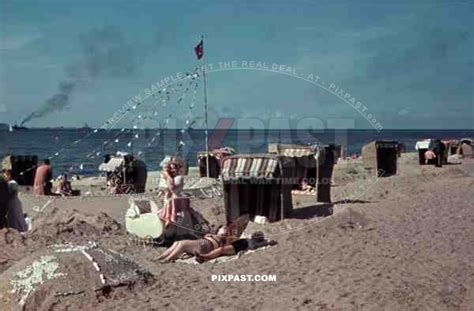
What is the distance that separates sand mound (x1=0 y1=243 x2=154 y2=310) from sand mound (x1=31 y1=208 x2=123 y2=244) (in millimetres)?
2333

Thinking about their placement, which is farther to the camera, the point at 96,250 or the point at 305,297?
the point at 96,250

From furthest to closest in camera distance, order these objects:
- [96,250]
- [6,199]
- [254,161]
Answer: [254,161] → [6,199] → [96,250]

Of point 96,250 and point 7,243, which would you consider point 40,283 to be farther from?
point 7,243

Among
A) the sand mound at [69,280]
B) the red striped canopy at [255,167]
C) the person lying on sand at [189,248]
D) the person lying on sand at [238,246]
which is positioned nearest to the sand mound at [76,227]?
the person lying on sand at [189,248]

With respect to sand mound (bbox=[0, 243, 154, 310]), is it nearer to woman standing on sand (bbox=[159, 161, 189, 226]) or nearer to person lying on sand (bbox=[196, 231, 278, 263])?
person lying on sand (bbox=[196, 231, 278, 263])

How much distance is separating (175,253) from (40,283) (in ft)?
7.01

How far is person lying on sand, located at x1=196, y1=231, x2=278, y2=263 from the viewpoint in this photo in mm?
8141

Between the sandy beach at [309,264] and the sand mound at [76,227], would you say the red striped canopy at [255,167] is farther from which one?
the sand mound at [76,227]

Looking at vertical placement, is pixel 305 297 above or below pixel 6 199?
below

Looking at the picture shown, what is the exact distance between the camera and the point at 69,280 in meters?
6.44

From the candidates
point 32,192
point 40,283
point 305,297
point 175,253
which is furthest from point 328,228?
point 32,192

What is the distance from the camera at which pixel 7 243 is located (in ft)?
27.3

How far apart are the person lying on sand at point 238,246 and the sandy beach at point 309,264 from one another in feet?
0.68

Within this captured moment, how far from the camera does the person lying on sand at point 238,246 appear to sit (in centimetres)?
814
